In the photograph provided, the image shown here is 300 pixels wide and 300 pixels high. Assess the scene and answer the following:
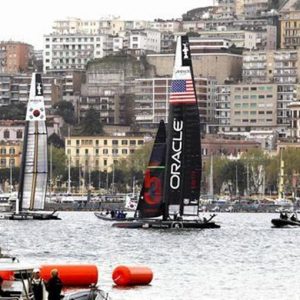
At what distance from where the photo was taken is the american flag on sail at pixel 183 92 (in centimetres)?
9869

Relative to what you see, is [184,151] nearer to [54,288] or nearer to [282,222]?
[282,222]

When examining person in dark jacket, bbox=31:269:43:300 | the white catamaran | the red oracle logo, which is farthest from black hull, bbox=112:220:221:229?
person in dark jacket, bbox=31:269:43:300

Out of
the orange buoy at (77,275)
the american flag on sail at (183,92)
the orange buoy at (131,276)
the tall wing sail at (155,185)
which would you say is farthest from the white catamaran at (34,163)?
the orange buoy at (77,275)

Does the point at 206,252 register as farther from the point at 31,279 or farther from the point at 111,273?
the point at 31,279

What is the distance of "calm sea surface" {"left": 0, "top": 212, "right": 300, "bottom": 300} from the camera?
196 ft

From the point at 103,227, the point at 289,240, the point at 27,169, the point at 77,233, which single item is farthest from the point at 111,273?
the point at 27,169

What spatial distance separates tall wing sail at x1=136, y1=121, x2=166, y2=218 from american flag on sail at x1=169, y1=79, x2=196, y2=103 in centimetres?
266

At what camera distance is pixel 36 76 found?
398 feet

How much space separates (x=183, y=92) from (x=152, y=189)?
4.97m

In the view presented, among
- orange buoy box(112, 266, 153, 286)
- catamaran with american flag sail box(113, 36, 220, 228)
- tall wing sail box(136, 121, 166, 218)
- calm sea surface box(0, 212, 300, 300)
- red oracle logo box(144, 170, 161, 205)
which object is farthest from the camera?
red oracle logo box(144, 170, 161, 205)

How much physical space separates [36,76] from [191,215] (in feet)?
84.2

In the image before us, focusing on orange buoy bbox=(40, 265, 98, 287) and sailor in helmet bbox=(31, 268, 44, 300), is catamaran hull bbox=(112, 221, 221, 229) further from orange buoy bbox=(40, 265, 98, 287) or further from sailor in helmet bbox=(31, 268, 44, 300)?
sailor in helmet bbox=(31, 268, 44, 300)

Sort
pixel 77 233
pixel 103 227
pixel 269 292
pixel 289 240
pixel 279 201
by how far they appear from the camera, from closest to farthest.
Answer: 1. pixel 269 292
2. pixel 289 240
3. pixel 77 233
4. pixel 103 227
5. pixel 279 201

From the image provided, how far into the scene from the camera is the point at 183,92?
9888 cm
